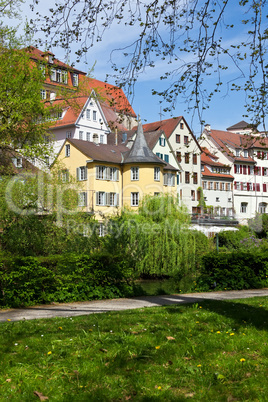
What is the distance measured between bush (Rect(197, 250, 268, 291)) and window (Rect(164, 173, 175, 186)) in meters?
37.2

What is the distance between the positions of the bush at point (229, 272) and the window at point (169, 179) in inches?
1466

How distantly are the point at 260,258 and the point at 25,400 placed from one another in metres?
15.8

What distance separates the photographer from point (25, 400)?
190 inches

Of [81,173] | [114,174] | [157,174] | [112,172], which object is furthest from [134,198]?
[81,173]

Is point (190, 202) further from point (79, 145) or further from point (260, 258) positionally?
point (260, 258)

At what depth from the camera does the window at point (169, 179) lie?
56741 mm

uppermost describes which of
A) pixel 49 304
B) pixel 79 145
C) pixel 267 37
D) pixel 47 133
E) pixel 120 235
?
pixel 79 145

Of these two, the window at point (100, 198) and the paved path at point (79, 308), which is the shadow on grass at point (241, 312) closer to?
the paved path at point (79, 308)

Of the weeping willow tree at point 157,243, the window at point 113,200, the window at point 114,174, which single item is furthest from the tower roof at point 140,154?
the weeping willow tree at point 157,243

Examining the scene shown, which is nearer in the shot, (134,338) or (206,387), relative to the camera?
(206,387)

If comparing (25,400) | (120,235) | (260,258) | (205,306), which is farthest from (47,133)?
(25,400)

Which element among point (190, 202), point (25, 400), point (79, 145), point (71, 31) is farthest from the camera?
point (190, 202)

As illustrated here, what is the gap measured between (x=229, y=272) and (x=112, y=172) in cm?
3401

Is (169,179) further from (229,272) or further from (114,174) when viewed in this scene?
(229,272)
